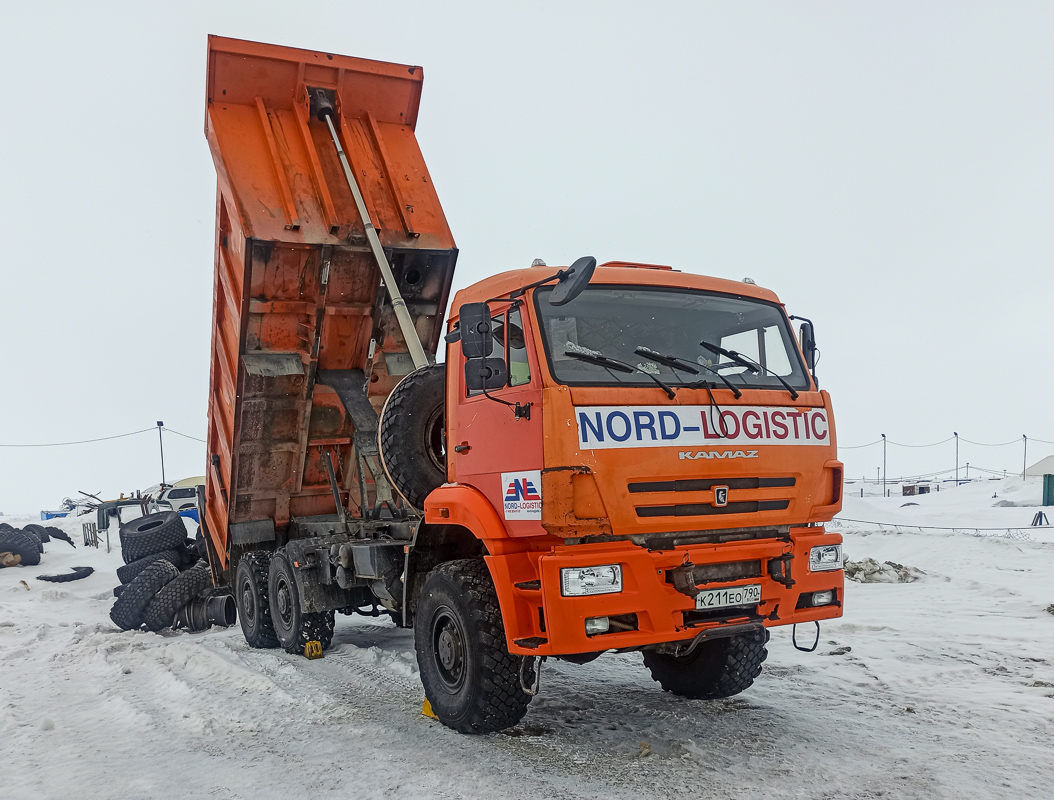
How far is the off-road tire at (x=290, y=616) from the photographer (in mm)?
7184

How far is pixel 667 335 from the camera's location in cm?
471

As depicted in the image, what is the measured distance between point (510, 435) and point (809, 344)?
6.71 ft

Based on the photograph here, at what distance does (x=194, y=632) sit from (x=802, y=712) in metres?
6.73

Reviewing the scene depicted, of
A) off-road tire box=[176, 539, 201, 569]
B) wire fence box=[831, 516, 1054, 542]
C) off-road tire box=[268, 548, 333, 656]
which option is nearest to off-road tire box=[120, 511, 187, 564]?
off-road tire box=[176, 539, 201, 569]

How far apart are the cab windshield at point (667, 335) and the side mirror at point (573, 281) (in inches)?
4.4

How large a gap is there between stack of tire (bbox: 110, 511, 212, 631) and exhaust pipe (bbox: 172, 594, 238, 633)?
0.09 metres

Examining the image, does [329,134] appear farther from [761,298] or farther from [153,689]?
[153,689]

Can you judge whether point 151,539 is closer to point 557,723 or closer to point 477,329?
point 557,723

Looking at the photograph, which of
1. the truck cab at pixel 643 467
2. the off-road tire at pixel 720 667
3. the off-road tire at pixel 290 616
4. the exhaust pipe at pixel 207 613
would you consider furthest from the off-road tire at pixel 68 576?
the off-road tire at pixel 720 667

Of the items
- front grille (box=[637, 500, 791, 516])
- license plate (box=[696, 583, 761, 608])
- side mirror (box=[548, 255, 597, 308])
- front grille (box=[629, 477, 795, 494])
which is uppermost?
side mirror (box=[548, 255, 597, 308])

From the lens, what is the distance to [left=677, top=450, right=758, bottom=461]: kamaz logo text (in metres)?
4.29

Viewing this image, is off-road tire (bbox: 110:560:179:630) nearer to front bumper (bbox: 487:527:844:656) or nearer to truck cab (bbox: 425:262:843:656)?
truck cab (bbox: 425:262:843:656)

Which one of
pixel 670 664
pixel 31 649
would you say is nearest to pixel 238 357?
pixel 31 649

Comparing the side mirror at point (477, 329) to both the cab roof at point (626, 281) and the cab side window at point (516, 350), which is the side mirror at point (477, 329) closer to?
the cab side window at point (516, 350)
